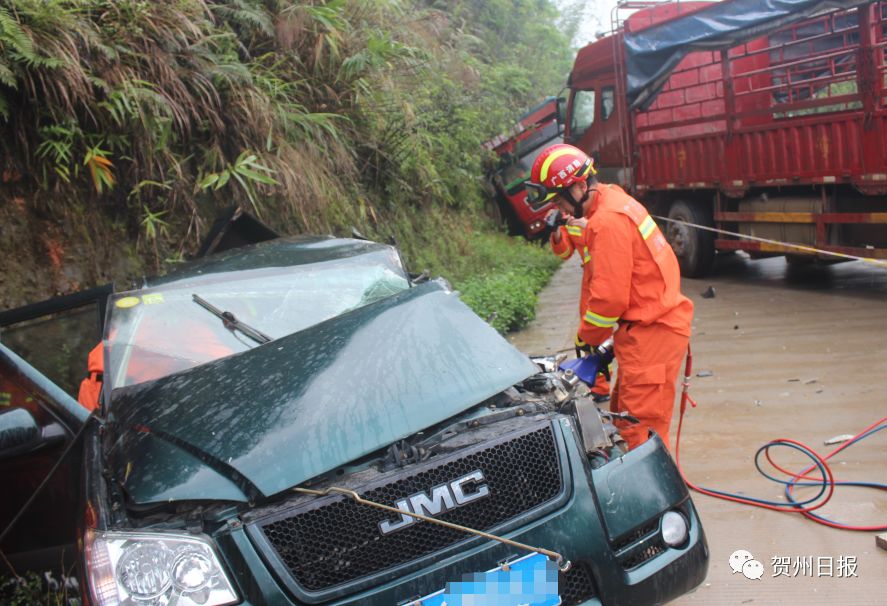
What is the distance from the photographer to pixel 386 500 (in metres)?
2.34

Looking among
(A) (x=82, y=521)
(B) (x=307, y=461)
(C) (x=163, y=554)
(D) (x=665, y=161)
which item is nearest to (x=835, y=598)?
(B) (x=307, y=461)

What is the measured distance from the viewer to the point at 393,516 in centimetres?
233

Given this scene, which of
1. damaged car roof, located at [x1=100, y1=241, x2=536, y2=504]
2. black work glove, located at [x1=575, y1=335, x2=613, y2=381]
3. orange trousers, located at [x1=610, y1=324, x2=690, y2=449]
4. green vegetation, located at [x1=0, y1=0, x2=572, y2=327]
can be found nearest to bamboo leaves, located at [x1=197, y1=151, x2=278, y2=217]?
green vegetation, located at [x1=0, y1=0, x2=572, y2=327]

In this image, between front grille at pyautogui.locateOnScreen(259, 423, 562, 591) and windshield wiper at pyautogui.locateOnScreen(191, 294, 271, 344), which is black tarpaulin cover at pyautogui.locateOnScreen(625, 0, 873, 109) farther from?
front grille at pyautogui.locateOnScreen(259, 423, 562, 591)

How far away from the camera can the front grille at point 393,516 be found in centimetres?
226

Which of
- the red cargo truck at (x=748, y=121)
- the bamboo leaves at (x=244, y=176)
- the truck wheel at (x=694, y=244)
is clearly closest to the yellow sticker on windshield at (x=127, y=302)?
the bamboo leaves at (x=244, y=176)

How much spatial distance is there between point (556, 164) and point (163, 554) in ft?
8.61

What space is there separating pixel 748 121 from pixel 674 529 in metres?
8.17

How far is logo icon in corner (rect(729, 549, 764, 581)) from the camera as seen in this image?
3.32 m

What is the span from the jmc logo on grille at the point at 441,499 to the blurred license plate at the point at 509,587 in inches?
8.0

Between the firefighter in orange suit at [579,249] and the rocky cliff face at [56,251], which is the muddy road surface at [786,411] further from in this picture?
the rocky cliff face at [56,251]

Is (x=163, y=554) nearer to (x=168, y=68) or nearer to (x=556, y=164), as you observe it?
(x=556, y=164)

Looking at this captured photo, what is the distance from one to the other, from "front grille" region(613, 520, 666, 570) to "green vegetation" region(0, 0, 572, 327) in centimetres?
477
